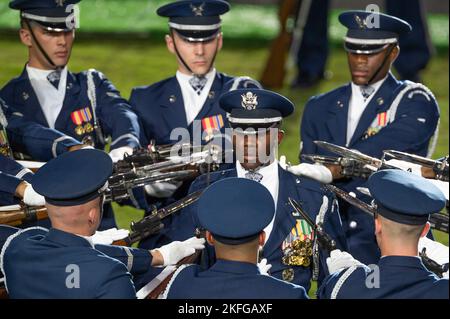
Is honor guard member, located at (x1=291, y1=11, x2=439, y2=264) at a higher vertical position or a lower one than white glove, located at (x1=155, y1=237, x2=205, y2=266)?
higher

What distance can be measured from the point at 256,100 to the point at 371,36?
163 cm

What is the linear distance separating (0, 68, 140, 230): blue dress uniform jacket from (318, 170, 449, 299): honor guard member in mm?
2753

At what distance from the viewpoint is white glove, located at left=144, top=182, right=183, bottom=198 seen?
7852mm

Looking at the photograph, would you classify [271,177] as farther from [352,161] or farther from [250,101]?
[352,161]

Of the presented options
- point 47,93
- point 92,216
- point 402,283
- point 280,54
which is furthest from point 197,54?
point 280,54

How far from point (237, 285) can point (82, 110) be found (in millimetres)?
3217

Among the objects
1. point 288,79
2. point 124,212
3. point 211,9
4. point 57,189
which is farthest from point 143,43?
point 57,189

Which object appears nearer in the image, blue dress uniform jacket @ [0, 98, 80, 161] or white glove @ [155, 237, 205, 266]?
white glove @ [155, 237, 205, 266]

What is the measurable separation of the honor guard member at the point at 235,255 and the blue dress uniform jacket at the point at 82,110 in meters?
2.47

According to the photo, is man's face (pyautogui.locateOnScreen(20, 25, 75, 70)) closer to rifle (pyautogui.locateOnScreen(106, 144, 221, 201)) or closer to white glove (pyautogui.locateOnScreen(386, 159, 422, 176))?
rifle (pyautogui.locateOnScreen(106, 144, 221, 201))

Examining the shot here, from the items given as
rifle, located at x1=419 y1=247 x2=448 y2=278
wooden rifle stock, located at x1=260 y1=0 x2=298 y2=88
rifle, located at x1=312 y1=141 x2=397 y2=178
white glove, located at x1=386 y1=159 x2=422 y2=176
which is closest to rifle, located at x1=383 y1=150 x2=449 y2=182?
white glove, located at x1=386 y1=159 x2=422 y2=176

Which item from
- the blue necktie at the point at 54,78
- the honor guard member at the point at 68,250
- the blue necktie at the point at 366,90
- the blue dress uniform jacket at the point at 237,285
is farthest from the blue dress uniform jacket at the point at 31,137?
the blue dress uniform jacket at the point at 237,285

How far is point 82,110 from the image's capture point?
26.7ft
